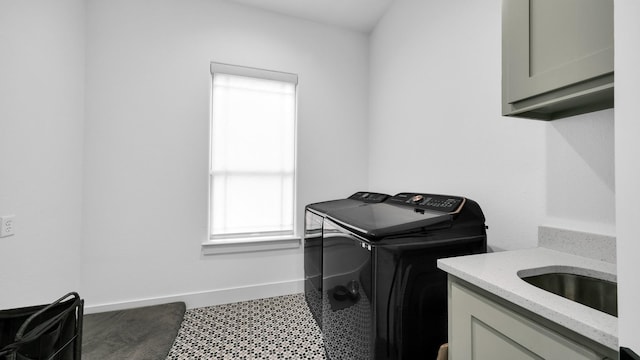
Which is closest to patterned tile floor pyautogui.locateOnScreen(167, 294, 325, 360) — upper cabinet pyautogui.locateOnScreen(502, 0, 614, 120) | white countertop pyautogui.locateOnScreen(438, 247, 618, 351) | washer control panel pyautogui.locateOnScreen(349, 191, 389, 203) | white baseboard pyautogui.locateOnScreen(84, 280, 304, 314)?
white baseboard pyautogui.locateOnScreen(84, 280, 304, 314)

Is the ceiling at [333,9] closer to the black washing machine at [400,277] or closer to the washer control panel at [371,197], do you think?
the washer control panel at [371,197]

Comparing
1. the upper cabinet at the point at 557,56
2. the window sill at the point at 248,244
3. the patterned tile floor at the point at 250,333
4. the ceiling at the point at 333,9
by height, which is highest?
the ceiling at the point at 333,9

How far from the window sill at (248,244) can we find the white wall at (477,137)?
1215 mm

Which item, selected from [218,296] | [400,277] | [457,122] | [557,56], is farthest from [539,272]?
[218,296]

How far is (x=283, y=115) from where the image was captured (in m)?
2.85

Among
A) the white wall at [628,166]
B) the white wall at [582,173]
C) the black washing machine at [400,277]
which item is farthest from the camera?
the black washing machine at [400,277]

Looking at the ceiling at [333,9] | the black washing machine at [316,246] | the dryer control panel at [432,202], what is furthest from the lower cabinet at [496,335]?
the ceiling at [333,9]

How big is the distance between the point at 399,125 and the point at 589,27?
1.72m

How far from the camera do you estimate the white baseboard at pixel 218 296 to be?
231 centimetres

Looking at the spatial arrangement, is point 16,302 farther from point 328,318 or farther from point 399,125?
point 399,125

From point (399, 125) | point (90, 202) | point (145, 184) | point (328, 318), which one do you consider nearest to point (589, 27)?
point (399, 125)

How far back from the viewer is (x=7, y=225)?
58.8 inches

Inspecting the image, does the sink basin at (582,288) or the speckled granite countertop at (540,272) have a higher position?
the speckled granite countertop at (540,272)

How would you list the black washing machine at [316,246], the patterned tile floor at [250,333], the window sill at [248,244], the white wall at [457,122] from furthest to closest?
the window sill at [248,244] → the black washing machine at [316,246] → the patterned tile floor at [250,333] → the white wall at [457,122]
